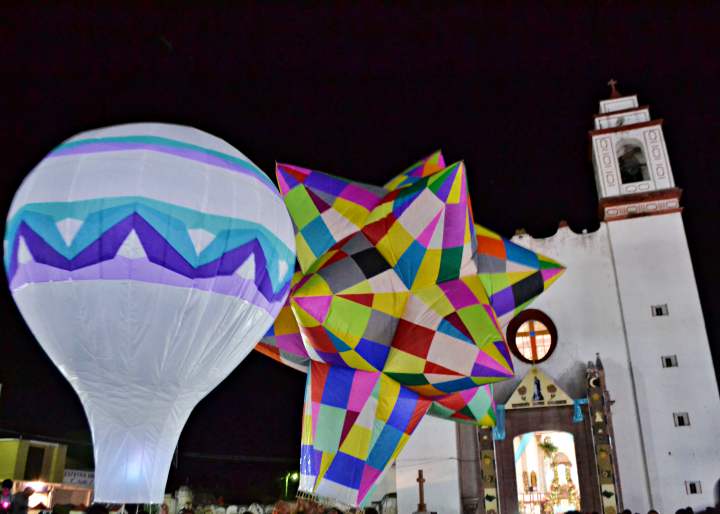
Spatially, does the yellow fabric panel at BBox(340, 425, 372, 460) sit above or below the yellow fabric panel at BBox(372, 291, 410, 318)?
below

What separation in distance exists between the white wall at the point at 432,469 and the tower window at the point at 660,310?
6218mm

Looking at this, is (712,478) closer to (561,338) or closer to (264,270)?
(561,338)

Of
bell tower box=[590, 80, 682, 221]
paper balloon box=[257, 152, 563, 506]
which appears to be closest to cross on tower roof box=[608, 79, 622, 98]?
bell tower box=[590, 80, 682, 221]

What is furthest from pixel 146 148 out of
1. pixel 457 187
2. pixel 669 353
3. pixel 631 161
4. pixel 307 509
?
pixel 631 161

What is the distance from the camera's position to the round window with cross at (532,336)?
56.6 ft

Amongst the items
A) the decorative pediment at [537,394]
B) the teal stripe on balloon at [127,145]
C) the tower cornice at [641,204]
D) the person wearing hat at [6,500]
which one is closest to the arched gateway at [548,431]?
the decorative pediment at [537,394]

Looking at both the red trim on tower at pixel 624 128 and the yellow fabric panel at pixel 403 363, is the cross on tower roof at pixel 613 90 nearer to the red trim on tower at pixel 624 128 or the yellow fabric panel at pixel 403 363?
the red trim on tower at pixel 624 128

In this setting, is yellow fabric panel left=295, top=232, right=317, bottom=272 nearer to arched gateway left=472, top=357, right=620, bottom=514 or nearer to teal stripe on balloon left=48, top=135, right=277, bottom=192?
teal stripe on balloon left=48, top=135, right=277, bottom=192

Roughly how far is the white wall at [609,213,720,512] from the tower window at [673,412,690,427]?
0.30ft

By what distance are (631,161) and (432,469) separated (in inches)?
438

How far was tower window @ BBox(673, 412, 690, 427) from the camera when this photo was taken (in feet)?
50.8

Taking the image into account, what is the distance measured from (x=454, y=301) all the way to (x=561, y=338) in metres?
9.78

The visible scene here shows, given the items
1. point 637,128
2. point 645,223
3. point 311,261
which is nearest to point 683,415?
point 645,223

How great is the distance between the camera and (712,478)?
14.9 m
